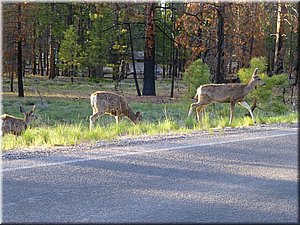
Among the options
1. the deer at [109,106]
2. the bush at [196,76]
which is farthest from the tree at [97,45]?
the deer at [109,106]

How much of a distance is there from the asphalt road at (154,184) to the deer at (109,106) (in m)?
5.43

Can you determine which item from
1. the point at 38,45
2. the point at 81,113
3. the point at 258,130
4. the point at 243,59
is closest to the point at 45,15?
the point at 38,45

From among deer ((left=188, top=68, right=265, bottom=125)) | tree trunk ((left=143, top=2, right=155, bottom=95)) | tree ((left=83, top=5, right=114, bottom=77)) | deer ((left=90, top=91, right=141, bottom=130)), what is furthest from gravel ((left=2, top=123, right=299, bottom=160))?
tree ((left=83, top=5, right=114, bottom=77))

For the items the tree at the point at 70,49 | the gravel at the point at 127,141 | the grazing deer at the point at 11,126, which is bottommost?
Answer: the grazing deer at the point at 11,126

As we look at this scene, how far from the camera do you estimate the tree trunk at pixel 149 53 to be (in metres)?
31.7

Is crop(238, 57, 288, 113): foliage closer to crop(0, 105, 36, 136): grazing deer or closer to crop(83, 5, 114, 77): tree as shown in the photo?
crop(0, 105, 36, 136): grazing deer

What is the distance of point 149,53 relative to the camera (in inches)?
1289

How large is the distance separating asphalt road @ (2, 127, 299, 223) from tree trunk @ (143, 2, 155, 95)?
23.3m

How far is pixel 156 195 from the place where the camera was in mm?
5980

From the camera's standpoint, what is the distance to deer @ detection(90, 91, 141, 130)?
1450cm

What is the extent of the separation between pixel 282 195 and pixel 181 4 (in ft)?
100

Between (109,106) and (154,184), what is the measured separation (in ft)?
27.6

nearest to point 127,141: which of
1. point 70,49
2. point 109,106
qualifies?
point 109,106

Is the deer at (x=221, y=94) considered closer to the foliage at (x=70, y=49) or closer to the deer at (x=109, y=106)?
the deer at (x=109, y=106)
